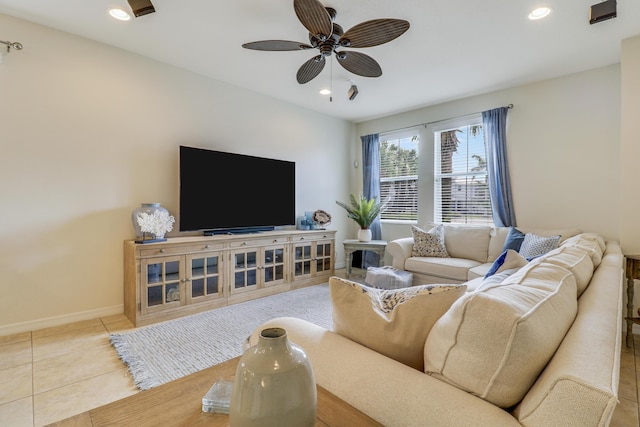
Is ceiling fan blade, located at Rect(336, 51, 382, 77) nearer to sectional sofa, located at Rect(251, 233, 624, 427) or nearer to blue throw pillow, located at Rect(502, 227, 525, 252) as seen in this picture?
sectional sofa, located at Rect(251, 233, 624, 427)

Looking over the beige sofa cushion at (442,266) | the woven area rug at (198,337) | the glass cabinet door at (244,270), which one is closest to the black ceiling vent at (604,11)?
the beige sofa cushion at (442,266)

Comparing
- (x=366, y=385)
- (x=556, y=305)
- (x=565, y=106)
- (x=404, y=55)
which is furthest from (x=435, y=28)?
(x=366, y=385)

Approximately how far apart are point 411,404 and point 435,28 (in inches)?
111

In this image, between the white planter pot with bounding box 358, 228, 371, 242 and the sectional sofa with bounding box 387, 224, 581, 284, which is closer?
the sectional sofa with bounding box 387, 224, 581, 284

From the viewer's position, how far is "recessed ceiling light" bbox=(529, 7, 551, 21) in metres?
2.24

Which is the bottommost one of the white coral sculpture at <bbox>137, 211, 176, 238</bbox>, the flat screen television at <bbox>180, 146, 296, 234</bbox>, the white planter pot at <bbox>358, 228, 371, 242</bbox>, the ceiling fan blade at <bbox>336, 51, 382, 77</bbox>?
the white planter pot at <bbox>358, 228, 371, 242</bbox>

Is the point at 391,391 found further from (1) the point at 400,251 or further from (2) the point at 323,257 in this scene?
(2) the point at 323,257

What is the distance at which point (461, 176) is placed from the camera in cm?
420

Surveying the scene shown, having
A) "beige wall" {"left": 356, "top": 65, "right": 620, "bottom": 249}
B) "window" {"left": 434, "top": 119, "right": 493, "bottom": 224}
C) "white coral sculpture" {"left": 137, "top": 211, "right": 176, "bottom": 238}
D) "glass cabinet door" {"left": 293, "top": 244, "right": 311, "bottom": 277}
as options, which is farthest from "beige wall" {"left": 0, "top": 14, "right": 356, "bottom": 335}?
"beige wall" {"left": 356, "top": 65, "right": 620, "bottom": 249}

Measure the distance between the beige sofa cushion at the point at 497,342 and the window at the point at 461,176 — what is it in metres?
3.62

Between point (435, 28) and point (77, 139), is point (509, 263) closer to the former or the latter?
point (435, 28)

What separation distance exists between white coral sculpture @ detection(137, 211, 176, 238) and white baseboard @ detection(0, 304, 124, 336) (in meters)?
0.90

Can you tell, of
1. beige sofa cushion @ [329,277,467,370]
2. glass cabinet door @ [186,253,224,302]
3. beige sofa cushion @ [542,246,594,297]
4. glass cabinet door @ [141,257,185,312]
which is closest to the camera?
beige sofa cushion @ [329,277,467,370]

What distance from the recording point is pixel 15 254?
2520mm
